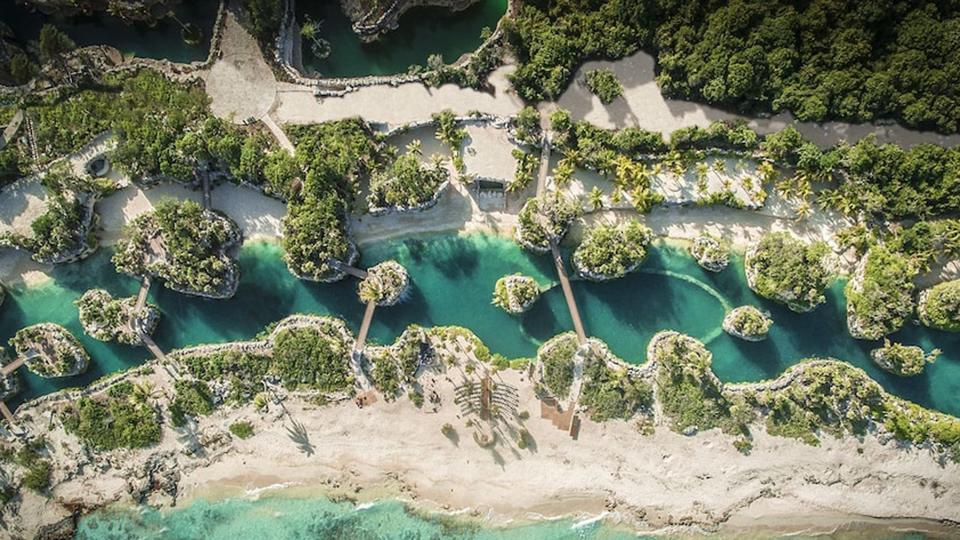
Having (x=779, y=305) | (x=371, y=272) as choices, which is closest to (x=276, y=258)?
(x=371, y=272)

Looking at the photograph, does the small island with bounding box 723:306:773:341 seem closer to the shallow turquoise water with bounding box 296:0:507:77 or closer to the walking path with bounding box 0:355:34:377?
the shallow turquoise water with bounding box 296:0:507:77

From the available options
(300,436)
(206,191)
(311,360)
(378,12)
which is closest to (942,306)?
(311,360)

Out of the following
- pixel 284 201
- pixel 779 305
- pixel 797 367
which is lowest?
pixel 797 367

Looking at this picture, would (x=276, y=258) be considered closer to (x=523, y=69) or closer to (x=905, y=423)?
(x=523, y=69)

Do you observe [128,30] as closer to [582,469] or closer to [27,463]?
[27,463]

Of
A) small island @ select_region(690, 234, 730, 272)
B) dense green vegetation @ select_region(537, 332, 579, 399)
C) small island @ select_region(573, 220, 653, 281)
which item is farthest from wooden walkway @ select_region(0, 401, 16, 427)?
small island @ select_region(690, 234, 730, 272)

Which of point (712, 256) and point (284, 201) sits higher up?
point (284, 201)
